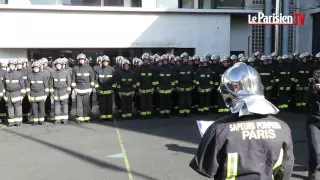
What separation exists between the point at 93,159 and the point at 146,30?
37.7 feet

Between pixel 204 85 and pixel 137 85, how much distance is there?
2.35 m

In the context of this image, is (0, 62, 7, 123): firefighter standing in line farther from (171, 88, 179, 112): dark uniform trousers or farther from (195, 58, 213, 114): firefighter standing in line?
(195, 58, 213, 114): firefighter standing in line

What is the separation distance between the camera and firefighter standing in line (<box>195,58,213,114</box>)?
464 inches

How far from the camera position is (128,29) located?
17.4 meters

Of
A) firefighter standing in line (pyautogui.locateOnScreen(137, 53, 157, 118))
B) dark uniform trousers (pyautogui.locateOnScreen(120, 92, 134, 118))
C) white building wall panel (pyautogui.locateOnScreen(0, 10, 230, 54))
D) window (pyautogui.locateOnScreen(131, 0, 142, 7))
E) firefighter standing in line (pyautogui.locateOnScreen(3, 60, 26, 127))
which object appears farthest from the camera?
window (pyautogui.locateOnScreen(131, 0, 142, 7))

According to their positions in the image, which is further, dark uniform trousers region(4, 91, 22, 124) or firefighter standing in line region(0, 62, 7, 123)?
firefighter standing in line region(0, 62, 7, 123)

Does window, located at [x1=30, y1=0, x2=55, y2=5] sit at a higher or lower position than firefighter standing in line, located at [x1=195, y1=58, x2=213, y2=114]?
higher

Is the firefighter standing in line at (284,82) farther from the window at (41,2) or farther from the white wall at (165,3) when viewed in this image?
the window at (41,2)

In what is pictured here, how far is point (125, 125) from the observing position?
10406mm

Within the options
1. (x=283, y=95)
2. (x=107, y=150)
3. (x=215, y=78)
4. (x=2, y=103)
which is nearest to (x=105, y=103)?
(x=2, y=103)

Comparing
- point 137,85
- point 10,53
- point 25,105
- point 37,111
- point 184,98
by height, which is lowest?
point 37,111

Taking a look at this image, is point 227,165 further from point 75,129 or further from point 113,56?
point 113,56

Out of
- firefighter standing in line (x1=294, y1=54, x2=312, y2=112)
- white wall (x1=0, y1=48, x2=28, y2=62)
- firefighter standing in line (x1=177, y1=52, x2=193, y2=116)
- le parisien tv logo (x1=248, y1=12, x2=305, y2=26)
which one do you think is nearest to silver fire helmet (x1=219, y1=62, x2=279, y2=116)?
firefighter standing in line (x1=177, y1=52, x2=193, y2=116)

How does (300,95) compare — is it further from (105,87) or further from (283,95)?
(105,87)
